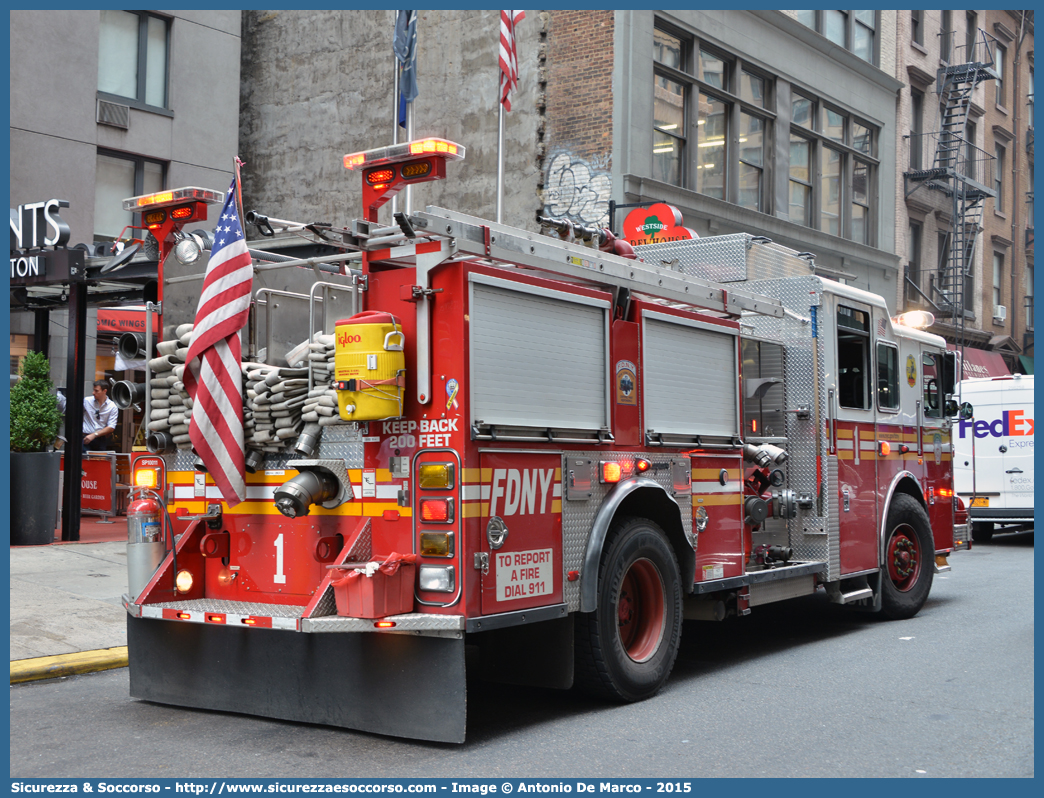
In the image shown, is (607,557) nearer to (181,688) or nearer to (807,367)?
(181,688)

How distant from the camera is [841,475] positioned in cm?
902

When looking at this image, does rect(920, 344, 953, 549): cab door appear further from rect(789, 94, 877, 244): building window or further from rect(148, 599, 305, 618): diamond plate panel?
rect(789, 94, 877, 244): building window

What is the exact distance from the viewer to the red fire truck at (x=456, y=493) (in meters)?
5.59

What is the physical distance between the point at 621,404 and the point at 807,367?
273 centimetres

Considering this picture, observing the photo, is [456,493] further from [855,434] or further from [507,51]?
[507,51]

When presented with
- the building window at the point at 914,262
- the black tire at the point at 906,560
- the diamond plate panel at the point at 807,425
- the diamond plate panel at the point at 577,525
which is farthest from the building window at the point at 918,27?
the diamond plate panel at the point at 577,525

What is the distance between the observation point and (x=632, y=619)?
6977 millimetres

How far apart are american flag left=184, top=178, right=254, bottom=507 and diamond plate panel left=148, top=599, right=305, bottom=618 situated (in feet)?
1.86

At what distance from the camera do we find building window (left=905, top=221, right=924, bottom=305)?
28625 millimetres

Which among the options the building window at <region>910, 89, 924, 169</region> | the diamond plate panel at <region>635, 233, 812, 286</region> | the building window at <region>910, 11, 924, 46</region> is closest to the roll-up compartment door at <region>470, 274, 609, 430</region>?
the diamond plate panel at <region>635, 233, 812, 286</region>

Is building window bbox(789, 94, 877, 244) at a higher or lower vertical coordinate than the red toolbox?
higher

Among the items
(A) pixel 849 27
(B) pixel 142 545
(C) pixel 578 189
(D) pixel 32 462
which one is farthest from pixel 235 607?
(A) pixel 849 27

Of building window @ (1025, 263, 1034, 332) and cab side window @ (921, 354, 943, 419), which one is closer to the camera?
cab side window @ (921, 354, 943, 419)

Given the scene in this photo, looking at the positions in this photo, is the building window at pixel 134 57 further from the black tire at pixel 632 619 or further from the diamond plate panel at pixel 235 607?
the black tire at pixel 632 619
